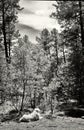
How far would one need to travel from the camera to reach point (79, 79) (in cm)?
1864

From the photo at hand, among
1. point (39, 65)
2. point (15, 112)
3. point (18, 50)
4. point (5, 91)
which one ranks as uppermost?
point (18, 50)

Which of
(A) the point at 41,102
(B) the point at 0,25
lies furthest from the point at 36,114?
(B) the point at 0,25

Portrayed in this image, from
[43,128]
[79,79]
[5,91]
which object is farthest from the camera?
[79,79]

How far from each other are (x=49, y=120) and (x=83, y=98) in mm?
6097

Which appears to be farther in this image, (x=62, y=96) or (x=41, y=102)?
(x=62, y=96)

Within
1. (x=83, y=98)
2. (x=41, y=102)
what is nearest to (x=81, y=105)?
(x=83, y=98)

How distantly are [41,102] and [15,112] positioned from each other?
9.23 feet

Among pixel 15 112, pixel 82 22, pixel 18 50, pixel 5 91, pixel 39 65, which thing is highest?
pixel 82 22

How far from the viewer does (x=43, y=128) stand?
11.6 m

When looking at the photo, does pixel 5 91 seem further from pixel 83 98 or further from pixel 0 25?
pixel 0 25

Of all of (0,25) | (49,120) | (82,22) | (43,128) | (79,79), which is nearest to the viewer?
(43,128)

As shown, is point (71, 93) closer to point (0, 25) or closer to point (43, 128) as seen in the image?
point (43, 128)

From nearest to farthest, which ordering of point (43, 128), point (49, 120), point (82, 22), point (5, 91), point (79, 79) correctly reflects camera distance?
1. point (43, 128)
2. point (49, 120)
3. point (5, 91)
4. point (79, 79)
5. point (82, 22)

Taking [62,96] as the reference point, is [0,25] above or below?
above
